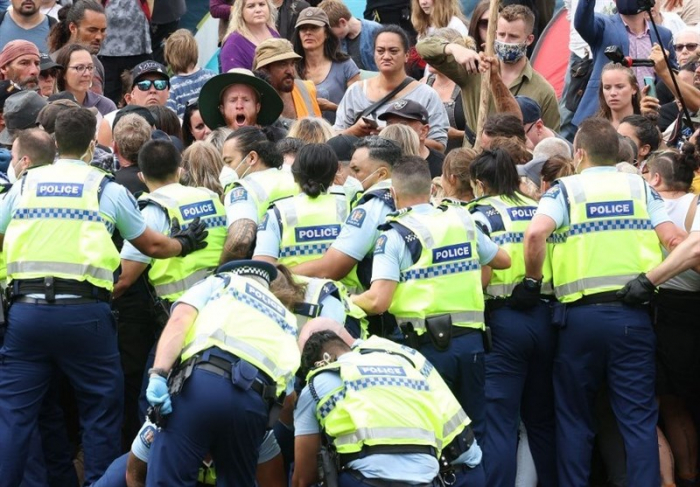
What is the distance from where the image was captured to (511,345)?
855 cm

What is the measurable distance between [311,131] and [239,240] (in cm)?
147

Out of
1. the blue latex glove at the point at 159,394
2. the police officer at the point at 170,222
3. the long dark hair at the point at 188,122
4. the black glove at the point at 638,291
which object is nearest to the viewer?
the blue latex glove at the point at 159,394

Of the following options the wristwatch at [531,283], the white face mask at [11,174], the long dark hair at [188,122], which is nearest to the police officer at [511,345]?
the wristwatch at [531,283]

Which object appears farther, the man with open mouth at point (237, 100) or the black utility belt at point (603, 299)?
the man with open mouth at point (237, 100)

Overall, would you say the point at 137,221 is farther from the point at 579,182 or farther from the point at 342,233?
the point at 579,182

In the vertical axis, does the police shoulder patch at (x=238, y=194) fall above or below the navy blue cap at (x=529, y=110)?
below

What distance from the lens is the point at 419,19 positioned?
1325 centimetres

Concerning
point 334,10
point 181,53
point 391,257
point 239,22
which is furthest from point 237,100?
point 391,257

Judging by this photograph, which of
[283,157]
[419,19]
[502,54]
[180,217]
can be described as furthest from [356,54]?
[180,217]

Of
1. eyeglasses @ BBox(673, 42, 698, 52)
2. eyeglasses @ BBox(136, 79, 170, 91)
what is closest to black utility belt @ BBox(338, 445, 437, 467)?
eyeglasses @ BBox(136, 79, 170, 91)

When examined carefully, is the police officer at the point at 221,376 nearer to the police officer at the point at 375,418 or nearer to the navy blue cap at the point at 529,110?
the police officer at the point at 375,418

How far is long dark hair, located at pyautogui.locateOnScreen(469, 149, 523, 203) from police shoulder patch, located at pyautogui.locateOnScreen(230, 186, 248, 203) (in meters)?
1.43

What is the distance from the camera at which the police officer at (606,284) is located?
839 centimetres

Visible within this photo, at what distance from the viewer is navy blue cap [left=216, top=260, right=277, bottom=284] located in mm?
7156
